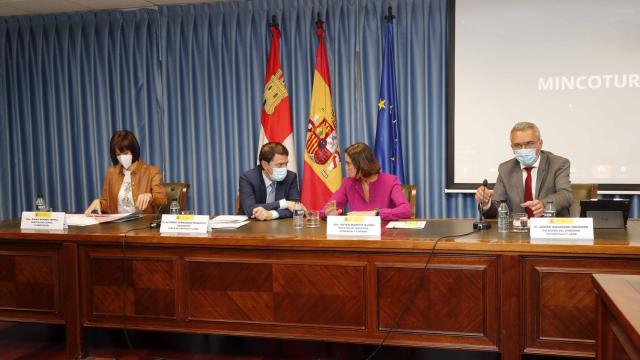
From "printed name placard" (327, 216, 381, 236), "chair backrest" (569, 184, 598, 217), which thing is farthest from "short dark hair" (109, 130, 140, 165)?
"chair backrest" (569, 184, 598, 217)

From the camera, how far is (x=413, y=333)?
7.80ft

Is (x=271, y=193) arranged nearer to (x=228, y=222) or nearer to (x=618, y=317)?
(x=228, y=222)

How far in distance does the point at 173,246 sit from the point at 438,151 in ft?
8.12

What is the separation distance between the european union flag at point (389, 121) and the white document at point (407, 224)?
1376mm

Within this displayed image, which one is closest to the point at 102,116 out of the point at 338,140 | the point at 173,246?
the point at 338,140

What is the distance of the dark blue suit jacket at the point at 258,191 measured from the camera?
334cm

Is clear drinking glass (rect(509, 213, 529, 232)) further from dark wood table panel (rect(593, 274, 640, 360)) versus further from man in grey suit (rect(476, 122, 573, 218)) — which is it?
dark wood table panel (rect(593, 274, 640, 360))

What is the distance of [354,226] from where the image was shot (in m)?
2.51

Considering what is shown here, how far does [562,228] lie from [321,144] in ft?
7.69

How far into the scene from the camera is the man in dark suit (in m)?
3.26

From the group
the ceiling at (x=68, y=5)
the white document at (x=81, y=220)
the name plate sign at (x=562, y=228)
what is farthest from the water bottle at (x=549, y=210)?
the ceiling at (x=68, y=5)

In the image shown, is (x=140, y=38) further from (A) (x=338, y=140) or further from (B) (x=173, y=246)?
(B) (x=173, y=246)

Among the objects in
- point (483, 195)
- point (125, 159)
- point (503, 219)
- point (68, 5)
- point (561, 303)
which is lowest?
point (561, 303)

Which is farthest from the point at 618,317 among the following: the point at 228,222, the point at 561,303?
the point at 228,222
